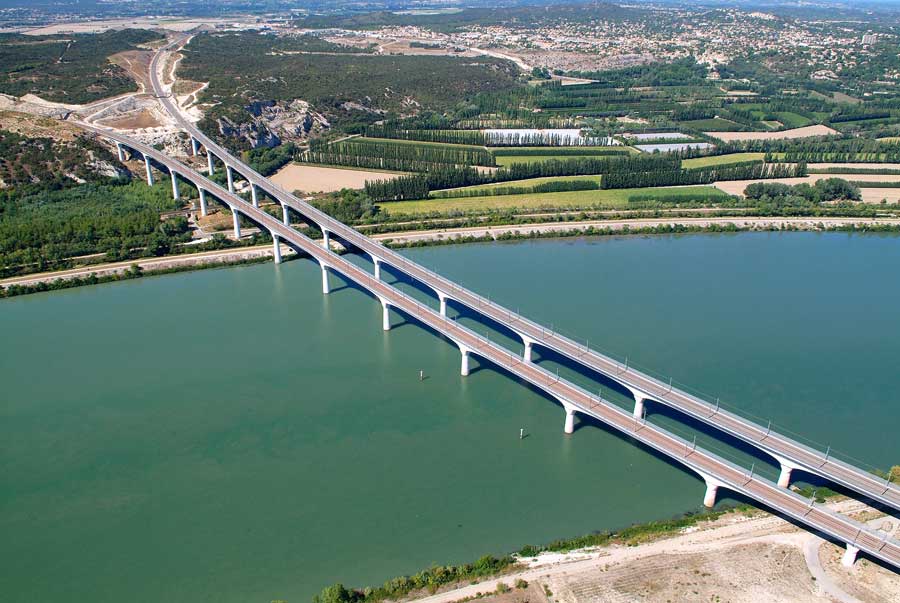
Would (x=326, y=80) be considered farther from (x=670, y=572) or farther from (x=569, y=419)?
(x=670, y=572)

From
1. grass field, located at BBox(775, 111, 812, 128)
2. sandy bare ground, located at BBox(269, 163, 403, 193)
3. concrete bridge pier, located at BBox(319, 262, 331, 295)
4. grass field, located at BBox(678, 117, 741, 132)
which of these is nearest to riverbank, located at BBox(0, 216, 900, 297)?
concrete bridge pier, located at BBox(319, 262, 331, 295)

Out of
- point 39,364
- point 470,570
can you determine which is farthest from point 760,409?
point 39,364

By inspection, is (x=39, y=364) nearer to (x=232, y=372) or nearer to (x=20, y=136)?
(x=232, y=372)

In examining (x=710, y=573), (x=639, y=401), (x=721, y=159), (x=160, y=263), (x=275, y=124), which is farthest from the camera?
(x=275, y=124)

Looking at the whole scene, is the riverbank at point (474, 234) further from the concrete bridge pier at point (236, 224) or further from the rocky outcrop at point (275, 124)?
the rocky outcrop at point (275, 124)

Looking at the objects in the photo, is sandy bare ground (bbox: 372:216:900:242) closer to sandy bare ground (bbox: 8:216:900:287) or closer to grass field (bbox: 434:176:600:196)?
sandy bare ground (bbox: 8:216:900:287)

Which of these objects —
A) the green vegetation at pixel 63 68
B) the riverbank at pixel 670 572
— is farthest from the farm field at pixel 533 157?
the riverbank at pixel 670 572

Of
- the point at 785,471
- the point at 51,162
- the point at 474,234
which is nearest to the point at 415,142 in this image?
the point at 474,234
